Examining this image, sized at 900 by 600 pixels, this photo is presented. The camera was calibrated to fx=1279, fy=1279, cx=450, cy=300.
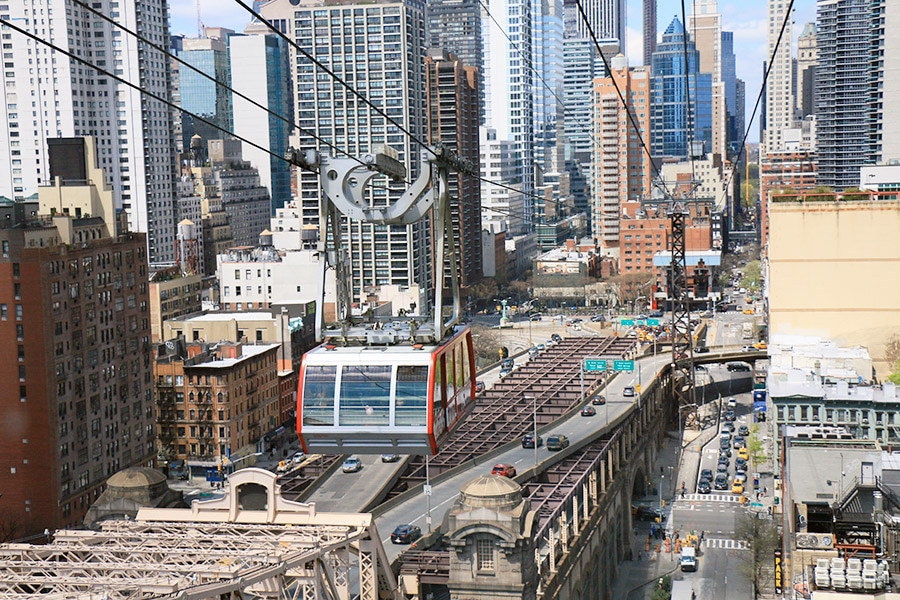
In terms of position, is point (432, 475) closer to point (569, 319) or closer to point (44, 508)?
point (44, 508)

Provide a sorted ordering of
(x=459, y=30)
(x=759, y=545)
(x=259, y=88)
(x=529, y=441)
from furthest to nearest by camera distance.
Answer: (x=459, y=30)
(x=259, y=88)
(x=529, y=441)
(x=759, y=545)

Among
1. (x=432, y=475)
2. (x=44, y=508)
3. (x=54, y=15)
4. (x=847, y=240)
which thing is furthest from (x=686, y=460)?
(x=54, y=15)

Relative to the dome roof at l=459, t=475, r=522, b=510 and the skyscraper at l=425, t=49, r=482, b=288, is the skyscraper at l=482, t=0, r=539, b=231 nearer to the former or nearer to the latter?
the skyscraper at l=425, t=49, r=482, b=288

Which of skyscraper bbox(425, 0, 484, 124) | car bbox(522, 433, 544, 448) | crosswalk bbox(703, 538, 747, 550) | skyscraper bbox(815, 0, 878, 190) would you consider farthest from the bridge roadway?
skyscraper bbox(425, 0, 484, 124)

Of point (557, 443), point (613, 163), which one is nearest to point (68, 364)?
point (557, 443)

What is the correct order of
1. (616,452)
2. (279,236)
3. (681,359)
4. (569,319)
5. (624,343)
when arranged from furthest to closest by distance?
(569,319) < (279,236) < (624,343) < (681,359) < (616,452)

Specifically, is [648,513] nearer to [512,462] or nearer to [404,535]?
[512,462]

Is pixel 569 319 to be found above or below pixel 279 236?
below
